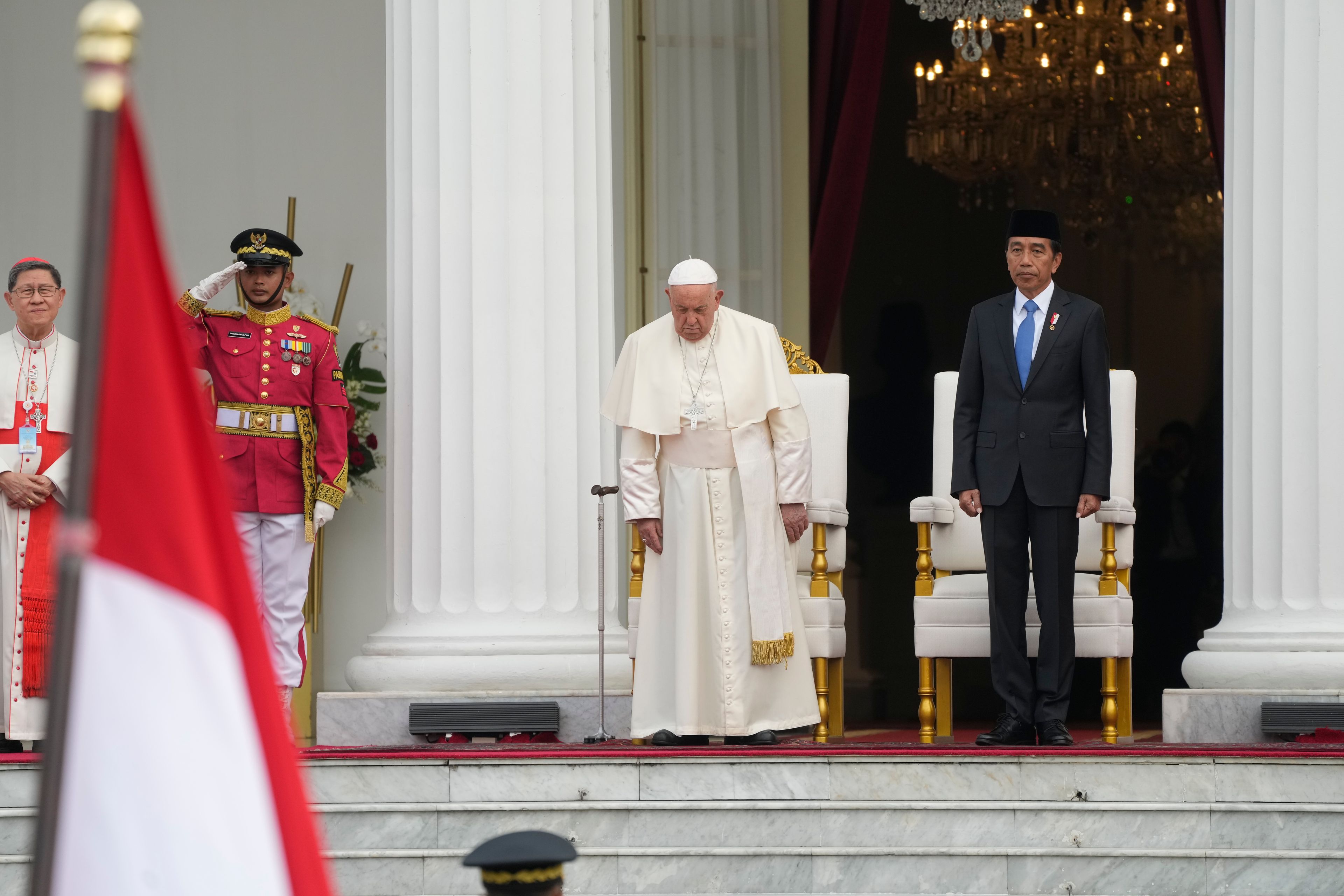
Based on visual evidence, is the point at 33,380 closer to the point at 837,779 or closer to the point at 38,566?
the point at 38,566

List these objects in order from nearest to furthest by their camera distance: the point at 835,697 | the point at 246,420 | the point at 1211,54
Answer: the point at 246,420, the point at 835,697, the point at 1211,54

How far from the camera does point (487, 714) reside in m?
6.13

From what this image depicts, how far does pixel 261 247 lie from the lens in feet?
20.5

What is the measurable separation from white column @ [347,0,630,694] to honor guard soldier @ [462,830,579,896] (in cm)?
412

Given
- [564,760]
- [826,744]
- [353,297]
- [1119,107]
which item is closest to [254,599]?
[564,760]

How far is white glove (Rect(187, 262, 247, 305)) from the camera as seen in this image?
6.23 meters

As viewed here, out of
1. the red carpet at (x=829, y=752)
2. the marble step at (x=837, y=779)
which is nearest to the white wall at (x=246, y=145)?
the red carpet at (x=829, y=752)

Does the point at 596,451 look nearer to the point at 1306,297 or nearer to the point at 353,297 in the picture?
the point at 1306,297

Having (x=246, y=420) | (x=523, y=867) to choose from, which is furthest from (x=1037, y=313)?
(x=523, y=867)

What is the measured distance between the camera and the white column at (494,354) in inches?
254

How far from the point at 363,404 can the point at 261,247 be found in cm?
278

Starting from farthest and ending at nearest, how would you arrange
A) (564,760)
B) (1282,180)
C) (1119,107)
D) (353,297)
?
(1119,107)
(353,297)
(1282,180)
(564,760)

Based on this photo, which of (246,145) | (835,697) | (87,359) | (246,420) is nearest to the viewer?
(87,359)

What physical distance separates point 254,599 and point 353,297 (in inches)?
306
